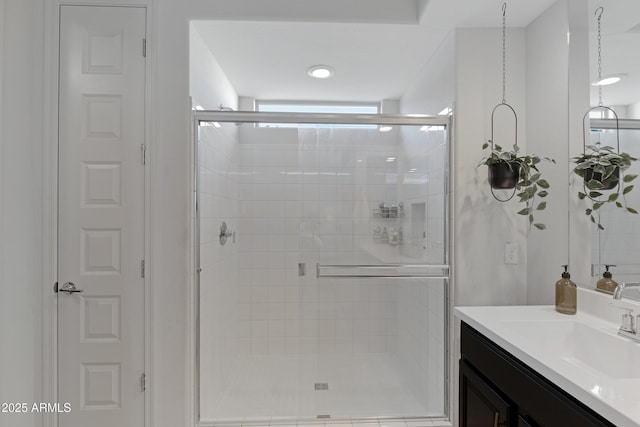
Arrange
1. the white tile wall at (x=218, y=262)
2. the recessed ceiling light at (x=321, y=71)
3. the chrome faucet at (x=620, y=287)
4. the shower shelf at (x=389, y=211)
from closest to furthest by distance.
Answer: the chrome faucet at (x=620, y=287) → the white tile wall at (x=218, y=262) → the shower shelf at (x=389, y=211) → the recessed ceiling light at (x=321, y=71)

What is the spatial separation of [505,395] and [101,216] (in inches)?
81.7

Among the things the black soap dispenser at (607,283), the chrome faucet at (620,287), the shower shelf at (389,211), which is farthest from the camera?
the shower shelf at (389,211)

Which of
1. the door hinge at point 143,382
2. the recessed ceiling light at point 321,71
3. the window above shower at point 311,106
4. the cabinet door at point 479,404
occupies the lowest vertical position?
the door hinge at point 143,382

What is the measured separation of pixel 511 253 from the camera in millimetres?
2002

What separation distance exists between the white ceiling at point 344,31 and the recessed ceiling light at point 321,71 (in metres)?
0.05

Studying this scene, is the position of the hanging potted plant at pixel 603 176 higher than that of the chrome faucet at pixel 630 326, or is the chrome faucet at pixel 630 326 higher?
the hanging potted plant at pixel 603 176

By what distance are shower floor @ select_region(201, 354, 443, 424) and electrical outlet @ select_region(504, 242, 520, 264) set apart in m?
0.93

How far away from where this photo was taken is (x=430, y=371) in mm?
2217

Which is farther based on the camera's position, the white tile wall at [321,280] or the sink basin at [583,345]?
the white tile wall at [321,280]

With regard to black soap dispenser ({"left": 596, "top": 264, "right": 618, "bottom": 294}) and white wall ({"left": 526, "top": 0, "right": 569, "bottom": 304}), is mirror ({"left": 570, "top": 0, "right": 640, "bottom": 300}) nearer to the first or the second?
black soap dispenser ({"left": 596, "top": 264, "right": 618, "bottom": 294})

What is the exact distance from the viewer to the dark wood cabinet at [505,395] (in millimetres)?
963

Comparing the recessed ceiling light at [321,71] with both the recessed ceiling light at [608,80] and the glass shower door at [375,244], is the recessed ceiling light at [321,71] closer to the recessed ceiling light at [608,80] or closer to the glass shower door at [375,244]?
the glass shower door at [375,244]

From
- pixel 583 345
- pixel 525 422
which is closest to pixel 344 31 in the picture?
pixel 583 345
